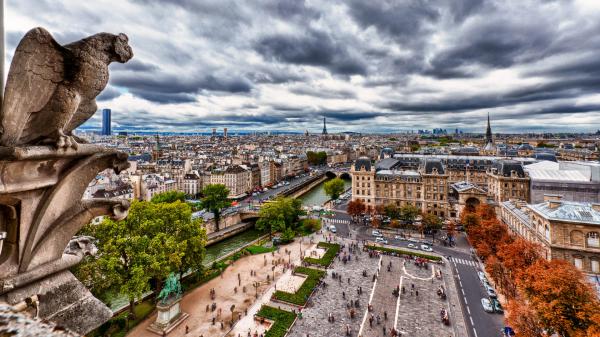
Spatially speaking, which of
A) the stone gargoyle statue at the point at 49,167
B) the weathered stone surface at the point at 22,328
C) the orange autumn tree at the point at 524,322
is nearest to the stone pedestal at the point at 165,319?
the stone gargoyle statue at the point at 49,167

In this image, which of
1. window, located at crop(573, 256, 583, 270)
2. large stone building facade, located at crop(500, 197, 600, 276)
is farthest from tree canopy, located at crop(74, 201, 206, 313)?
window, located at crop(573, 256, 583, 270)

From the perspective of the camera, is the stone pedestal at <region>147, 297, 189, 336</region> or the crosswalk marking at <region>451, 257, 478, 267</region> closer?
the stone pedestal at <region>147, 297, 189, 336</region>

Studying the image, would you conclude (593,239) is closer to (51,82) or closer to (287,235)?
(287,235)

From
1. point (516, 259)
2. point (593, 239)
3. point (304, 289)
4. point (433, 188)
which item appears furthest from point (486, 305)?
point (433, 188)

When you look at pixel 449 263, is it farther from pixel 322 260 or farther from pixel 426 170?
pixel 426 170

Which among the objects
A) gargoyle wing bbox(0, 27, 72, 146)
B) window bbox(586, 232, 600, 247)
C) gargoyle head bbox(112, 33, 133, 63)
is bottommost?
window bbox(586, 232, 600, 247)

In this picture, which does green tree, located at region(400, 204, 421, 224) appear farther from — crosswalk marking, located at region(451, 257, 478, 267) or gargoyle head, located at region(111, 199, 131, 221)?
gargoyle head, located at region(111, 199, 131, 221)
